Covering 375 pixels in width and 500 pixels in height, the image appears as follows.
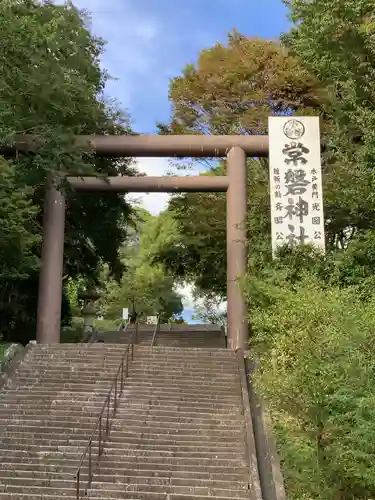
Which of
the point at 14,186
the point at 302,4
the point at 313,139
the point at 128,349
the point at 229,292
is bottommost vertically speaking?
the point at 128,349

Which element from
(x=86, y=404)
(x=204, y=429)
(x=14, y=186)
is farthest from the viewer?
(x=14, y=186)

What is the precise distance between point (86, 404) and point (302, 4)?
930 cm

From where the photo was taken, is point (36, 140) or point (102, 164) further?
point (102, 164)

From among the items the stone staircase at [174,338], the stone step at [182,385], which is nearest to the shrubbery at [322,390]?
the stone step at [182,385]

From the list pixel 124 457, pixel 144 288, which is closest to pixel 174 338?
pixel 124 457

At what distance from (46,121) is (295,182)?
5.79m

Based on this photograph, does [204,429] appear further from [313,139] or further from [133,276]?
[133,276]

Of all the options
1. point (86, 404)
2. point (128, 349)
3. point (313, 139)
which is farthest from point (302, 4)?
point (86, 404)

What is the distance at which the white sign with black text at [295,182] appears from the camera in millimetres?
12984

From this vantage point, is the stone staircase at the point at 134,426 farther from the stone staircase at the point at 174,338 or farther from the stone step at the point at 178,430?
the stone staircase at the point at 174,338

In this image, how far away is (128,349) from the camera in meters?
12.4

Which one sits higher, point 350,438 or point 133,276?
point 133,276

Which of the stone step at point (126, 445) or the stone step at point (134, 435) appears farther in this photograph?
the stone step at point (134, 435)

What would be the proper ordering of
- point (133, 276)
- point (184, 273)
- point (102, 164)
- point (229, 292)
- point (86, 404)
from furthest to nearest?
point (133, 276)
point (184, 273)
point (102, 164)
point (229, 292)
point (86, 404)
